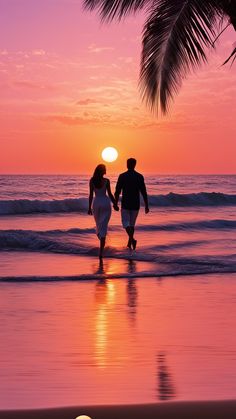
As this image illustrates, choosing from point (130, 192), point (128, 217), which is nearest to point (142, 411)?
point (130, 192)

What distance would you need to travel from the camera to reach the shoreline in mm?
4918

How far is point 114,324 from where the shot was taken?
857 centimetres

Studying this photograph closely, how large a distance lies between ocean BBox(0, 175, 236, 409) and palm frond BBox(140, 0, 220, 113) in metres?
2.73

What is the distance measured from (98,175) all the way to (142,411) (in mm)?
10584

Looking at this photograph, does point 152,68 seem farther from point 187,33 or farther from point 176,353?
point 176,353

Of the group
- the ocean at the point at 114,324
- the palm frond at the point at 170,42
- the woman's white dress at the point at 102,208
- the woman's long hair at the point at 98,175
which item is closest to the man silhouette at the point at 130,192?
the ocean at the point at 114,324

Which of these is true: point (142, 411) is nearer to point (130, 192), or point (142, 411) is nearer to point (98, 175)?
point (98, 175)

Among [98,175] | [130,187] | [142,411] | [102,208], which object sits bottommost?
[142,411]

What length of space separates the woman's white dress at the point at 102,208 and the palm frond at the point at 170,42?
15.6 feet

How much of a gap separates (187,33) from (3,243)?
10670mm

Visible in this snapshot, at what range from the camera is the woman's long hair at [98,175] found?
15344mm

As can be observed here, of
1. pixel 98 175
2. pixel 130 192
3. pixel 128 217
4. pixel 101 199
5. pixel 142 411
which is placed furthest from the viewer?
pixel 128 217

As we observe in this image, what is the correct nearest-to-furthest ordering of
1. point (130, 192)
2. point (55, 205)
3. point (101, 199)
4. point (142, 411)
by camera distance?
point (142, 411)
point (101, 199)
point (130, 192)
point (55, 205)

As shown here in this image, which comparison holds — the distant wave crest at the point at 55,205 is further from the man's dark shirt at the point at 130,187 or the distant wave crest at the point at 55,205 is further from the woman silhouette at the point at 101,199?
the woman silhouette at the point at 101,199
